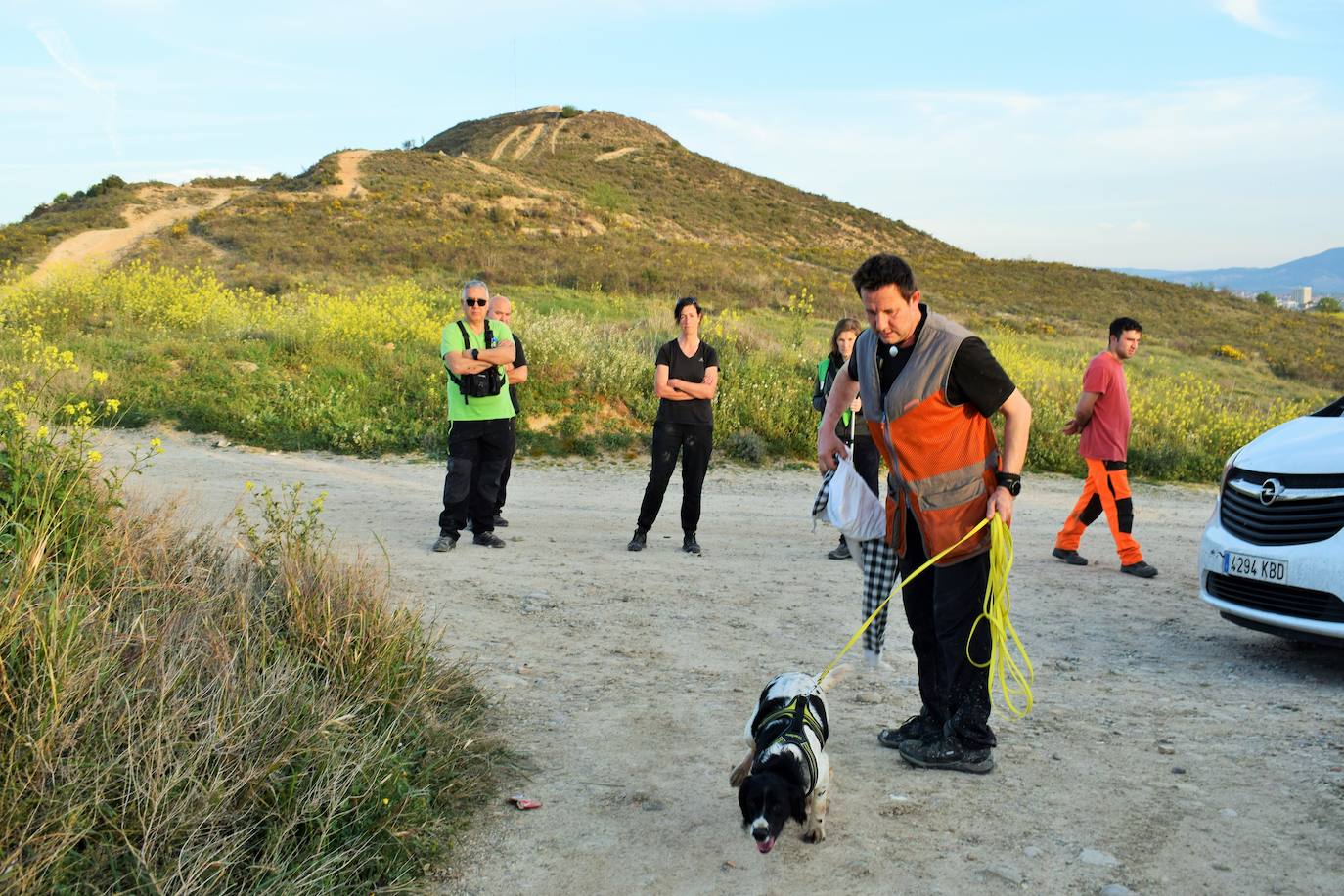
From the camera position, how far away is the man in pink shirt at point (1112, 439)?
809 centimetres

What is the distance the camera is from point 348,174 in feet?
179

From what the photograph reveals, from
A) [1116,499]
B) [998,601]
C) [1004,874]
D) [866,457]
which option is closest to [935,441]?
[998,601]

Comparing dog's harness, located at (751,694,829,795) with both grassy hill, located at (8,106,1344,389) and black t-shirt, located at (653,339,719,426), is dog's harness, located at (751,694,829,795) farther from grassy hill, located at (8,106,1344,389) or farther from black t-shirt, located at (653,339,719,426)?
grassy hill, located at (8,106,1344,389)

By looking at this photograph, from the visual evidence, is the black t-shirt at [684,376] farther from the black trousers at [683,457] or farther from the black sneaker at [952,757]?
the black sneaker at [952,757]

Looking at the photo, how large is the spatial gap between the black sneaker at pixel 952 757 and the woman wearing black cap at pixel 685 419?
14.3 ft

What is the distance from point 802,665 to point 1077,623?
7.16 ft

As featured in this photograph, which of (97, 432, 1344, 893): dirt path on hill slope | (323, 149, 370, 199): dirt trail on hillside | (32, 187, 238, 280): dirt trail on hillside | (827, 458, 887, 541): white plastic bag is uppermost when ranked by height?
(323, 149, 370, 199): dirt trail on hillside

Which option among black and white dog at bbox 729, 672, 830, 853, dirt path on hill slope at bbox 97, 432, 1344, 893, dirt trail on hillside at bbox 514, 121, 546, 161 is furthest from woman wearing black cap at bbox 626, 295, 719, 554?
dirt trail on hillside at bbox 514, 121, 546, 161

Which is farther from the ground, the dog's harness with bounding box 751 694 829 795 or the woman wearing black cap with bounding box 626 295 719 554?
the woman wearing black cap with bounding box 626 295 719 554

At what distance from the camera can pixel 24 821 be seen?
9.00ft

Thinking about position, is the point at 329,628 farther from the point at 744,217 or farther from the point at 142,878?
the point at 744,217

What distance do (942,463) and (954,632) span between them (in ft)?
2.35

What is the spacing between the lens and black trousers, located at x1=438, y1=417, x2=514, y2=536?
821 centimetres

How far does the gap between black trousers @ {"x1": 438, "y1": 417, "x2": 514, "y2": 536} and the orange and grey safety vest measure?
4782mm
